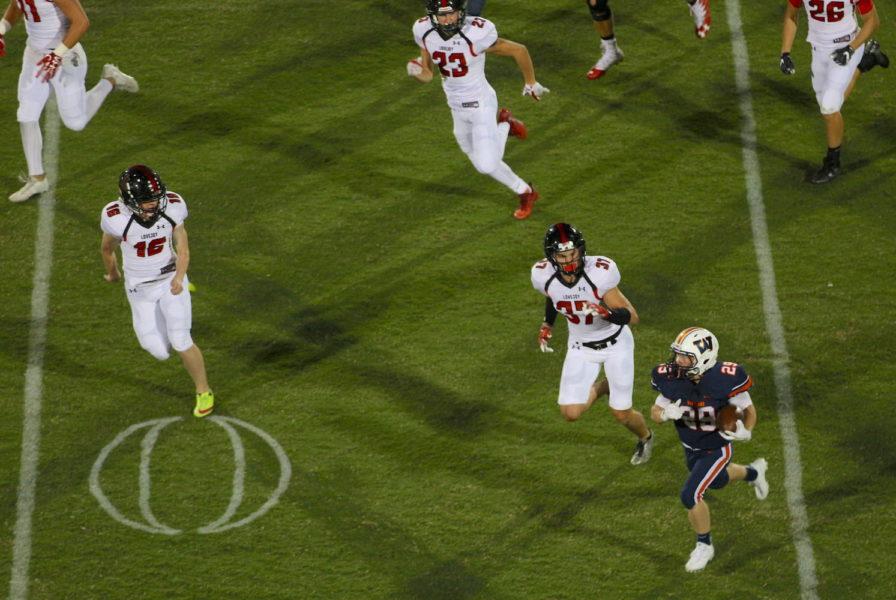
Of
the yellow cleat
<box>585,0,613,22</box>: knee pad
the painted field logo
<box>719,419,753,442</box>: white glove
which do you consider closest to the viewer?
<box>719,419,753,442</box>: white glove

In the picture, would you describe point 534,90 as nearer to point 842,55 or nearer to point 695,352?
point 842,55

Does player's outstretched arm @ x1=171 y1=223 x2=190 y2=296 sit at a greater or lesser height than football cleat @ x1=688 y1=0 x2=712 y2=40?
greater

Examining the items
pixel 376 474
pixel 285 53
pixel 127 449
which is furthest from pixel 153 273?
pixel 285 53

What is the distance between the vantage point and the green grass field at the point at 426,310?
9773 millimetres

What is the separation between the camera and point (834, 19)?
12273 millimetres

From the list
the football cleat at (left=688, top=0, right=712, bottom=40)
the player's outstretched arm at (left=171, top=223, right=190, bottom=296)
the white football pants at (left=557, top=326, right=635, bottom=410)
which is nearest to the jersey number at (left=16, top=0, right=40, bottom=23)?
the player's outstretched arm at (left=171, top=223, right=190, bottom=296)

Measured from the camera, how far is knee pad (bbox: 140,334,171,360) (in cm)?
1067

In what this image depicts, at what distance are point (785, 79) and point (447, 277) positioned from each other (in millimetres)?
3933

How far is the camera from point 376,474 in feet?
34.1

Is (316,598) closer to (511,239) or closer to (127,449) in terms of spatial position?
(127,449)

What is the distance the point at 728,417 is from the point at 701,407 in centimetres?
18

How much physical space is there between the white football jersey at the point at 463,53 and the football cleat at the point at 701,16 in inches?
105

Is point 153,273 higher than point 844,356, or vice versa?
point 153,273

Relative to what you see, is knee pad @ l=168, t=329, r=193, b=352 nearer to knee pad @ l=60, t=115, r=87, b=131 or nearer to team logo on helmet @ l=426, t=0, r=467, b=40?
knee pad @ l=60, t=115, r=87, b=131
